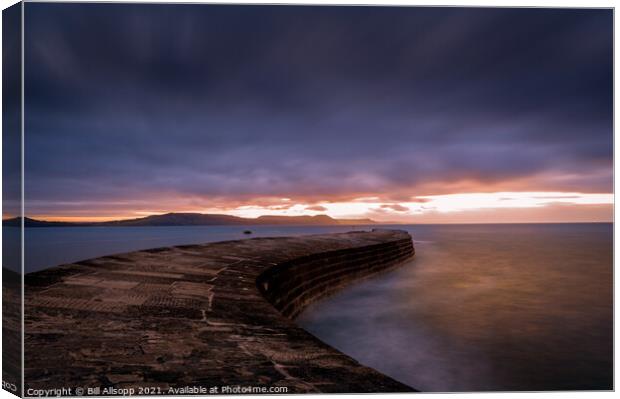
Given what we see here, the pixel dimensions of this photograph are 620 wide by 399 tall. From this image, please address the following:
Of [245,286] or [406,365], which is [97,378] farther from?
[406,365]

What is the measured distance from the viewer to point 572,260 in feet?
84.8

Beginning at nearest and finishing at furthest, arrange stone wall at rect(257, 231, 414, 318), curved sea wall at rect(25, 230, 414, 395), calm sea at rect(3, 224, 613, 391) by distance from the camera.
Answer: curved sea wall at rect(25, 230, 414, 395), calm sea at rect(3, 224, 613, 391), stone wall at rect(257, 231, 414, 318)

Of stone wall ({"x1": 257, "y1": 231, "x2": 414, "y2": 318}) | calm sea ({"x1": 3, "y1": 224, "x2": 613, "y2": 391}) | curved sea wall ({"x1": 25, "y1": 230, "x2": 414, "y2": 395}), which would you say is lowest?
calm sea ({"x1": 3, "y1": 224, "x2": 613, "y2": 391})

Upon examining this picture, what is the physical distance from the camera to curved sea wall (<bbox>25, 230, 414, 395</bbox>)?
8.57 ft

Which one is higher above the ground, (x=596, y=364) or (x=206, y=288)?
(x=206, y=288)

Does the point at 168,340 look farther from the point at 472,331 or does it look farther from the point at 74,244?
the point at 74,244

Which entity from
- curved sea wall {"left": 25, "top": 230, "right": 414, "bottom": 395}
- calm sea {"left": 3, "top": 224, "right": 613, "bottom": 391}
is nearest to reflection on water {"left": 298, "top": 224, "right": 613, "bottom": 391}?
calm sea {"left": 3, "top": 224, "right": 613, "bottom": 391}

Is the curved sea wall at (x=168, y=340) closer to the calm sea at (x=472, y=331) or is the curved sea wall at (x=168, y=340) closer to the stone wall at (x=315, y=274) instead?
the calm sea at (x=472, y=331)

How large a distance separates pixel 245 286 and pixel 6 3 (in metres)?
3.89

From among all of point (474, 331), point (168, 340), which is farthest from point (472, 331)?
point (168, 340)

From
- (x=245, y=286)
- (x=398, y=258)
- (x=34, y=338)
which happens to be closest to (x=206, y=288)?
(x=245, y=286)

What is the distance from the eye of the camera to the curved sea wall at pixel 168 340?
2611mm

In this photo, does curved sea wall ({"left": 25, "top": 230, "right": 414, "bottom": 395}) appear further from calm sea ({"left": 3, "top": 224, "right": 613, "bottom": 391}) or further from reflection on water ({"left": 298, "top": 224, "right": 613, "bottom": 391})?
reflection on water ({"left": 298, "top": 224, "right": 613, "bottom": 391})

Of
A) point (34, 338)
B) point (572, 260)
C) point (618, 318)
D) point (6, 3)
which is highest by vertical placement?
point (6, 3)
